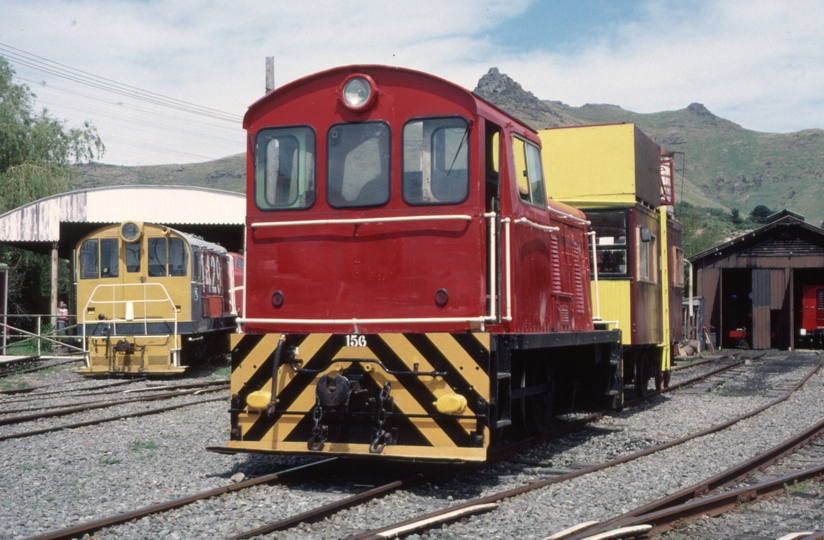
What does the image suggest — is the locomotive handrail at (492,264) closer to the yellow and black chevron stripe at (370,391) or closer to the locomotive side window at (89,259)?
the yellow and black chevron stripe at (370,391)

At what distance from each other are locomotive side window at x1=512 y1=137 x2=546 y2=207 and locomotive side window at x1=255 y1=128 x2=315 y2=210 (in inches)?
67.0

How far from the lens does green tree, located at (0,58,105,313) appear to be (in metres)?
35.7

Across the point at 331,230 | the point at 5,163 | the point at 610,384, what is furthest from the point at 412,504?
the point at 5,163

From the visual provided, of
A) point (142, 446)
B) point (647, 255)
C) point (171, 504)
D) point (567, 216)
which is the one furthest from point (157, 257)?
point (171, 504)

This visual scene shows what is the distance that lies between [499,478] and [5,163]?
119 feet

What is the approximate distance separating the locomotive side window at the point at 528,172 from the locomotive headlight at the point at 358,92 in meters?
1.29

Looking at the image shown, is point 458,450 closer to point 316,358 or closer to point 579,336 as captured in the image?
point 316,358

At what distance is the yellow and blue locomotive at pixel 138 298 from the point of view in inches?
683

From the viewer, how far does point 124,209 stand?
996 inches

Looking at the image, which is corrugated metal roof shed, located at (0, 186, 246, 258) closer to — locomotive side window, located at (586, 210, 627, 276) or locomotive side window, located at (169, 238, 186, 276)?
locomotive side window, located at (169, 238, 186, 276)

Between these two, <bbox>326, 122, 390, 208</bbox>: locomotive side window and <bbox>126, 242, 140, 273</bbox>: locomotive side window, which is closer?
<bbox>326, 122, 390, 208</bbox>: locomotive side window

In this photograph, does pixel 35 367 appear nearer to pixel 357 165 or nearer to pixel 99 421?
pixel 99 421

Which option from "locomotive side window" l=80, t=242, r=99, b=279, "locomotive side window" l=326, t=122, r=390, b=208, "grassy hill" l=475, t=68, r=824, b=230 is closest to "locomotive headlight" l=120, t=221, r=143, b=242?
"locomotive side window" l=80, t=242, r=99, b=279

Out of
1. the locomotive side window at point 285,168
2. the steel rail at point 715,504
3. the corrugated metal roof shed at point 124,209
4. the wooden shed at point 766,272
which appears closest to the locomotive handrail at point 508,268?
the locomotive side window at point 285,168
